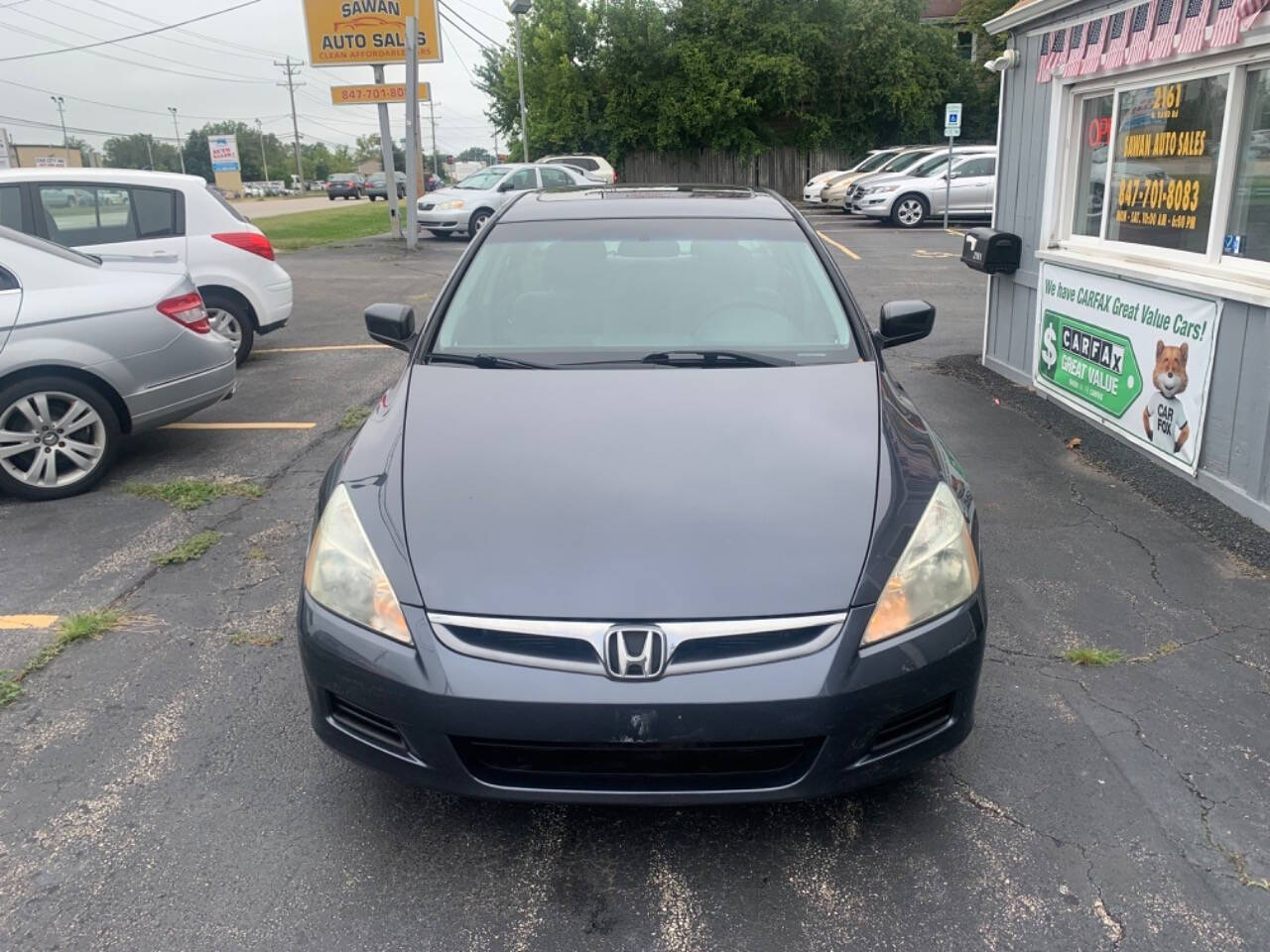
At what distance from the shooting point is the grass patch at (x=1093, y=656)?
3.62 meters

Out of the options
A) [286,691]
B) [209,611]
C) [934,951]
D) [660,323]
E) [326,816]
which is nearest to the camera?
[934,951]

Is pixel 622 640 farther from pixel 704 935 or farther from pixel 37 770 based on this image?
pixel 37 770

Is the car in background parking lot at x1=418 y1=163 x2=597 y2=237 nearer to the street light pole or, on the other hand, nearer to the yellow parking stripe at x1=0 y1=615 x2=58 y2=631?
the street light pole

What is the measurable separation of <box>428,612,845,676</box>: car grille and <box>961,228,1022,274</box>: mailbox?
19.5ft

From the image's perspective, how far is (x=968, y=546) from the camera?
2727 millimetres

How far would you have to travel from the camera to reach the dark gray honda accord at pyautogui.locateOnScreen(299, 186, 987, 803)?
7.62 feet

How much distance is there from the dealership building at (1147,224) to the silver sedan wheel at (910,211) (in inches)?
591

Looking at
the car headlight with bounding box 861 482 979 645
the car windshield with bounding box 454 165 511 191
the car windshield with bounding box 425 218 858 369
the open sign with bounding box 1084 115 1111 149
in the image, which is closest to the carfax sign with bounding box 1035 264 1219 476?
the open sign with bounding box 1084 115 1111 149

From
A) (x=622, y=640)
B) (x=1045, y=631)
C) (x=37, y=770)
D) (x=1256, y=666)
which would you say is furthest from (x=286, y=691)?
(x=1256, y=666)

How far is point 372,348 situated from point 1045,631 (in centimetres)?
732

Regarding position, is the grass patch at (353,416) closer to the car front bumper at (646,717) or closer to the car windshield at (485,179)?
the car front bumper at (646,717)

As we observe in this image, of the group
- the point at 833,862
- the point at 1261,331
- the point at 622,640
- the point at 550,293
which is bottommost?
the point at 833,862

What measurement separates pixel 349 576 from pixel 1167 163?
5443 mm

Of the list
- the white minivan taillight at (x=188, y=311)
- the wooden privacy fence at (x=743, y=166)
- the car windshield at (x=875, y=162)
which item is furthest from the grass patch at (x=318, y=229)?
the white minivan taillight at (x=188, y=311)
